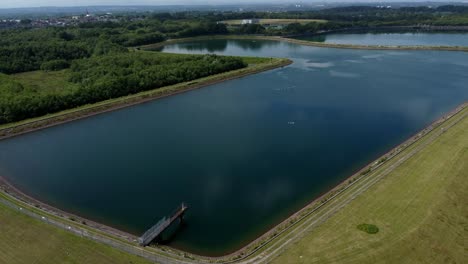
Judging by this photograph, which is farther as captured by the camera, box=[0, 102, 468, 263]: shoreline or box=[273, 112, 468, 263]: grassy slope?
box=[0, 102, 468, 263]: shoreline

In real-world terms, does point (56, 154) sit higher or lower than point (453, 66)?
lower

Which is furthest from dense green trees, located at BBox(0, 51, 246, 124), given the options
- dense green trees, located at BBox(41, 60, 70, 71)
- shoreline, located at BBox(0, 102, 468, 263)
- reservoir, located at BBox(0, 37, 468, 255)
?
shoreline, located at BBox(0, 102, 468, 263)

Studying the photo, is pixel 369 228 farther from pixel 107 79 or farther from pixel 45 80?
pixel 45 80

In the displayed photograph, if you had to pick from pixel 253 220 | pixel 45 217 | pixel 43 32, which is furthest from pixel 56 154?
pixel 43 32

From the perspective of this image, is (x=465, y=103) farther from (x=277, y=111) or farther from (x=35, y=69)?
(x=35, y=69)

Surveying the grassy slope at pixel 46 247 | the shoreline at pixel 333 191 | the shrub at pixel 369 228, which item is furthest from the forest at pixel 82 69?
the shrub at pixel 369 228

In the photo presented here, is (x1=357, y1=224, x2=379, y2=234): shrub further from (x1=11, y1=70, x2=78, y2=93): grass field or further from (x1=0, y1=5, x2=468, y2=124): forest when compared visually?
(x1=11, y1=70, x2=78, y2=93): grass field
